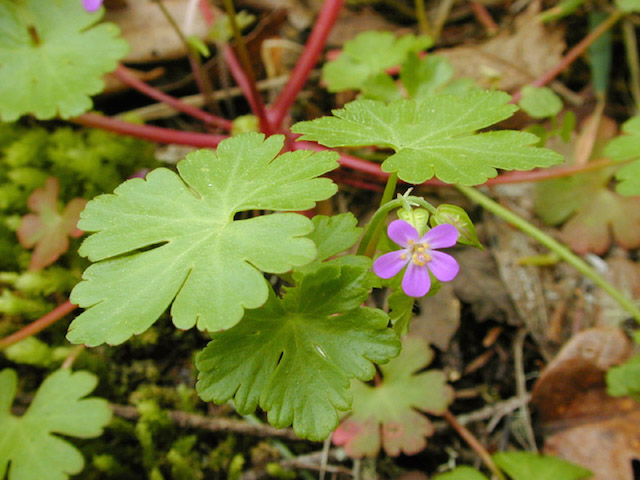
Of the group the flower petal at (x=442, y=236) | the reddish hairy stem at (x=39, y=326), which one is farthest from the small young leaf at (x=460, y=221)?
the reddish hairy stem at (x=39, y=326)

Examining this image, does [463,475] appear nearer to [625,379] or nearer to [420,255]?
[625,379]

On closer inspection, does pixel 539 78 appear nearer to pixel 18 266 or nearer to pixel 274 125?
pixel 274 125

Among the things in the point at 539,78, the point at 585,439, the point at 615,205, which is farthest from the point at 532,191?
the point at 585,439

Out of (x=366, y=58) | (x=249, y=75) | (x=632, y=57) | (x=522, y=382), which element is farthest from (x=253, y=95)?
(x=632, y=57)

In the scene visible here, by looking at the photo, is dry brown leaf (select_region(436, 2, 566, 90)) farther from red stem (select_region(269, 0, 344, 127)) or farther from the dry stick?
red stem (select_region(269, 0, 344, 127))

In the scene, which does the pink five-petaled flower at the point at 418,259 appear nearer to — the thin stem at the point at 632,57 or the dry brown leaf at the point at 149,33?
the dry brown leaf at the point at 149,33

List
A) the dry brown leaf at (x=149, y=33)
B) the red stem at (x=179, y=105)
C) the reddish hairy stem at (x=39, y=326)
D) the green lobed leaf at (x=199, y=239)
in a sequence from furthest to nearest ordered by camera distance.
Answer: the dry brown leaf at (x=149, y=33) → the red stem at (x=179, y=105) → the reddish hairy stem at (x=39, y=326) → the green lobed leaf at (x=199, y=239)
